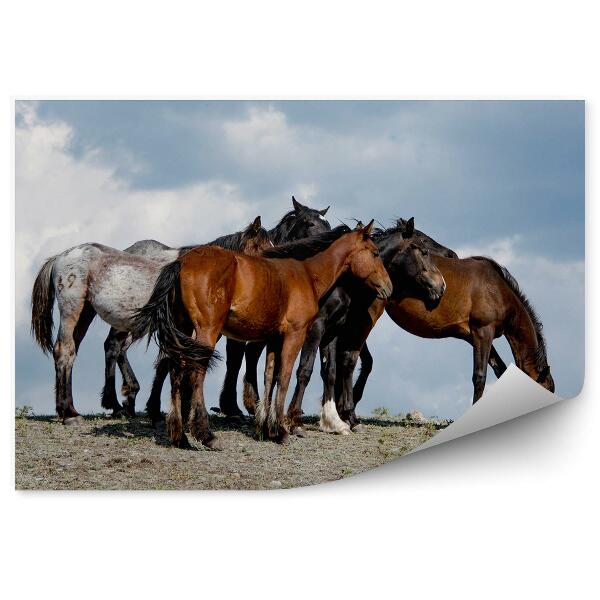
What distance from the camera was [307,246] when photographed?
38.9 ft

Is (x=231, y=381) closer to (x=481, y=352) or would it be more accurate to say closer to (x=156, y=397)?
(x=156, y=397)

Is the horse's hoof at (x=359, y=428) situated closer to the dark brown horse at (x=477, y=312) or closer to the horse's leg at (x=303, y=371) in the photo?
the horse's leg at (x=303, y=371)

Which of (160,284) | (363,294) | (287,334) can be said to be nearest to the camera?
(160,284)

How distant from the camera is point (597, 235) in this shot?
10812 millimetres

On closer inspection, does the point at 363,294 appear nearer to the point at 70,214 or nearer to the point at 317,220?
the point at 317,220

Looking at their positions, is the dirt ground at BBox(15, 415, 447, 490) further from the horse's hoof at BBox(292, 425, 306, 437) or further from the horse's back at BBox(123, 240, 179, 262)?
the horse's back at BBox(123, 240, 179, 262)

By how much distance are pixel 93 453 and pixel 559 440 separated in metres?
4.35

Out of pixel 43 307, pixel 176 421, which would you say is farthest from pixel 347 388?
pixel 43 307

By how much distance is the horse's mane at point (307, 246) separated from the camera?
1180 centimetres

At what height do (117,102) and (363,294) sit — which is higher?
(117,102)

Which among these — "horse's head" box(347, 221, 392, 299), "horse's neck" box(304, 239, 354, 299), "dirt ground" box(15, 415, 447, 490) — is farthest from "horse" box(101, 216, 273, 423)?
"horse's head" box(347, 221, 392, 299)

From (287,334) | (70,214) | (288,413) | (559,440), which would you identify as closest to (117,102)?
(70,214)

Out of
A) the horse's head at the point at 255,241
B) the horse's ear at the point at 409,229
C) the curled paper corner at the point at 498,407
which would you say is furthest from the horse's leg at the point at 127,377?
the curled paper corner at the point at 498,407

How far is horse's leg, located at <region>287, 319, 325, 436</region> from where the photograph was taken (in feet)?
38.0
